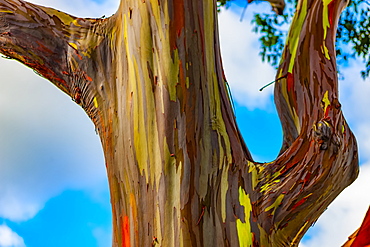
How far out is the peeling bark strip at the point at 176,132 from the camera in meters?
1.76

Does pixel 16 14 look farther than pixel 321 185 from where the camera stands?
Yes

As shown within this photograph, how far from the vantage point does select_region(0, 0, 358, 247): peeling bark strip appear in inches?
69.5

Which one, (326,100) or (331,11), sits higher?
(331,11)

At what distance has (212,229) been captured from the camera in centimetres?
172

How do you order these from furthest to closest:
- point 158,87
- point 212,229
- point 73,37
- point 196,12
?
point 73,37 < point 196,12 < point 158,87 < point 212,229

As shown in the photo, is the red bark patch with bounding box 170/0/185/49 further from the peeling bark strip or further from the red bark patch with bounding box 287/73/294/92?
the red bark patch with bounding box 287/73/294/92

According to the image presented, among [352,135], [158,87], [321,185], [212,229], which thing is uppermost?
[158,87]

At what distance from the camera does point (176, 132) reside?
179 centimetres

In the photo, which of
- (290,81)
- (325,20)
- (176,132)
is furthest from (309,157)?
(325,20)

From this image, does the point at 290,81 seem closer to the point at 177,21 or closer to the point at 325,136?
the point at 325,136

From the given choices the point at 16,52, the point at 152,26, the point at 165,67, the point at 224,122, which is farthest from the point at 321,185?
the point at 16,52

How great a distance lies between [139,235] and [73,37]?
936 millimetres

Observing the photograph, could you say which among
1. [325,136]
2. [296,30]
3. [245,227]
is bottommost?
[245,227]

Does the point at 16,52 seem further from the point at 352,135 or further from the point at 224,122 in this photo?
the point at 352,135
